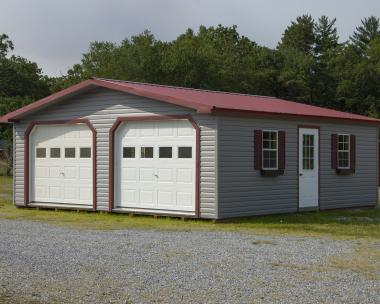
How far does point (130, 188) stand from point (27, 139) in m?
3.92

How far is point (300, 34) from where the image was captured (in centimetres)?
6638

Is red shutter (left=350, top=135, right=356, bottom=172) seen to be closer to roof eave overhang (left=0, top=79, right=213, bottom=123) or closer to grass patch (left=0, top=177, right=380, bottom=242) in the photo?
grass patch (left=0, top=177, right=380, bottom=242)

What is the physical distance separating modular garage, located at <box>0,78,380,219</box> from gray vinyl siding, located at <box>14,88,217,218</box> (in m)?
0.02


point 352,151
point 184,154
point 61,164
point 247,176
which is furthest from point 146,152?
point 352,151

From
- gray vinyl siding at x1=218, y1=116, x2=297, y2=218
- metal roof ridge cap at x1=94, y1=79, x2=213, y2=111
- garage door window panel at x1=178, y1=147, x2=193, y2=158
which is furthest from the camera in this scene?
garage door window panel at x1=178, y1=147, x2=193, y2=158

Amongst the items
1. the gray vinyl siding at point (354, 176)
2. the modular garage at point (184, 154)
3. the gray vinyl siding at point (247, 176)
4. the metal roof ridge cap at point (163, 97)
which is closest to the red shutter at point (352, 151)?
the modular garage at point (184, 154)

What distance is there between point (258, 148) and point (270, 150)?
58 centimetres

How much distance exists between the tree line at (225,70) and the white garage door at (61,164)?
25.1m

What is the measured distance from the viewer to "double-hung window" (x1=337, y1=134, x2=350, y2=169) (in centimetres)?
1920

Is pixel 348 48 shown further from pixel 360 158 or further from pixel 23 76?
pixel 360 158

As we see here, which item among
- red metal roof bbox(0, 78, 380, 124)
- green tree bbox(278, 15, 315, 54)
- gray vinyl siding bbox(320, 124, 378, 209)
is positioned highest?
green tree bbox(278, 15, 315, 54)

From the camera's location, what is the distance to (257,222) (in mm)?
15625

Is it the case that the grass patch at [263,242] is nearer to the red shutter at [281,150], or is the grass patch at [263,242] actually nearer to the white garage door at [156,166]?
the white garage door at [156,166]

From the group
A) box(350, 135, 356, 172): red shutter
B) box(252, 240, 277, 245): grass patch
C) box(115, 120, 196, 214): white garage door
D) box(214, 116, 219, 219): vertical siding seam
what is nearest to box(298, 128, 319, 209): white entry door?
box(350, 135, 356, 172): red shutter
